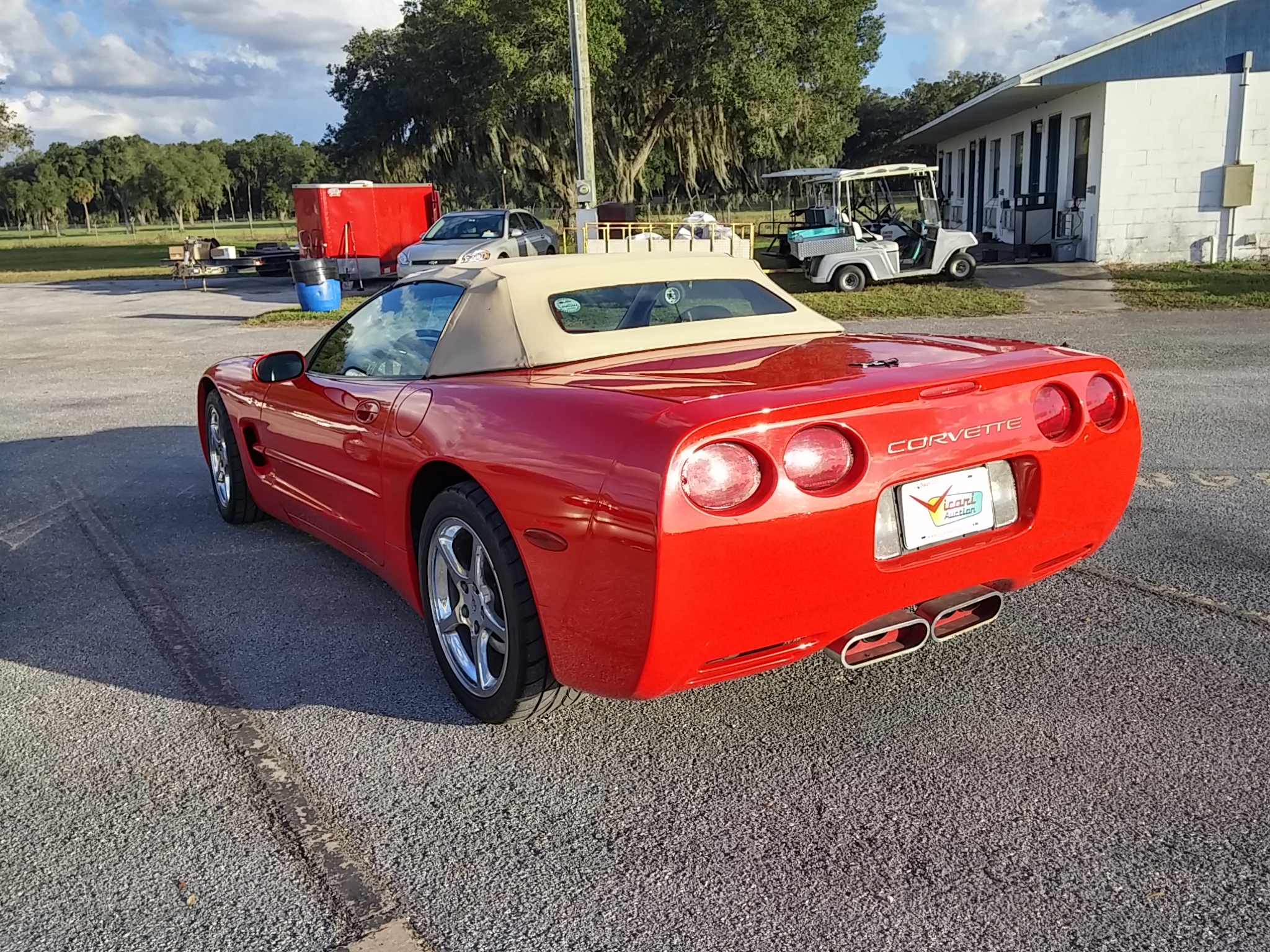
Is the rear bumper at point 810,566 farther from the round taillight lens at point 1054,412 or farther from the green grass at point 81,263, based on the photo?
the green grass at point 81,263

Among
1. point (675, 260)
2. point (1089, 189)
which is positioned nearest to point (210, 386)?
point (675, 260)

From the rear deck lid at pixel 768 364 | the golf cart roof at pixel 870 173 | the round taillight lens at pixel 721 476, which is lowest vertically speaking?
the round taillight lens at pixel 721 476

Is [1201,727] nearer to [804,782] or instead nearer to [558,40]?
[804,782]

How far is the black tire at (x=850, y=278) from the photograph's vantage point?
1783 cm

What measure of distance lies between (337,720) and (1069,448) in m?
2.37

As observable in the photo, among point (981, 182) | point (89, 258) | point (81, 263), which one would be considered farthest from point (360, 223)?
point (89, 258)

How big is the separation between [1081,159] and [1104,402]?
20821 millimetres

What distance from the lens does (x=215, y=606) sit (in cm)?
429

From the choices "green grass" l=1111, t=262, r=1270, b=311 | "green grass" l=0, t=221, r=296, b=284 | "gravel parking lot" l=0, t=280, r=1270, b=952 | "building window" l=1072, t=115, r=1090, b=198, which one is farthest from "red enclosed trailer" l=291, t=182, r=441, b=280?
"gravel parking lot" l=0, t=280, r=1270, b=952

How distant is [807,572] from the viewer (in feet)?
8.64

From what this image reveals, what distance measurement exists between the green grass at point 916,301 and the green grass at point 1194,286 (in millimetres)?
1735

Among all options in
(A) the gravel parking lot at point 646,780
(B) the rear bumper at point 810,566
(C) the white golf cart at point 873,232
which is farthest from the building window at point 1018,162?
(B) the rear bumper at point 810,566

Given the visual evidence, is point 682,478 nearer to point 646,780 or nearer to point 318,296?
point 646,780

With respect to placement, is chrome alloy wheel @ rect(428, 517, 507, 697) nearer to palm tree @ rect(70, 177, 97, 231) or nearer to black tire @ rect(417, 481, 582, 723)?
black tire @ rect(417, 481, 582, 723)
